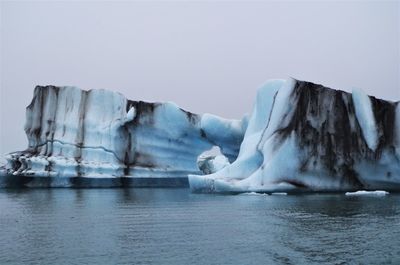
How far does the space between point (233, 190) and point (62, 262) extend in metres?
10.2

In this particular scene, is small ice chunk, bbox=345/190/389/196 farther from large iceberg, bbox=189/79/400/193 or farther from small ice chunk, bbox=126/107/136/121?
small ice chunk, bbox=126/107/136/121

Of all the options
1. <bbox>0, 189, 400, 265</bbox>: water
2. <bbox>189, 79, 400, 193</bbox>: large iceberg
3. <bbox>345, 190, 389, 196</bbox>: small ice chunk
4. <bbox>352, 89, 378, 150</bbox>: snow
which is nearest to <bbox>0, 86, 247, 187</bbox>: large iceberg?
<bbox>189, 79, 400, 193</bbox>: large iceberg

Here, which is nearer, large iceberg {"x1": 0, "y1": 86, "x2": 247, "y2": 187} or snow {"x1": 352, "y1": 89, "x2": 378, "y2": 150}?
snow {"x1": 352, "y1": 89, "x2": 378, "y2": 150}

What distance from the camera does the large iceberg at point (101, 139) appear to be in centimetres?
2191

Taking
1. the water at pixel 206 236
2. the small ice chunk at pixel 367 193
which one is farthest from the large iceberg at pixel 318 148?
the water at pixel 206 236

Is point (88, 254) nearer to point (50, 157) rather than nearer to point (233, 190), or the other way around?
point (233, 190)

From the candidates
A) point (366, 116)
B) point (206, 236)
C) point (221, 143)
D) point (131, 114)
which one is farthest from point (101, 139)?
point (206, 236)

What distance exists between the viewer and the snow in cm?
1566

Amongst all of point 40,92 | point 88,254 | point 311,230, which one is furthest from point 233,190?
point 40,92

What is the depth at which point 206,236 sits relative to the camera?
666cm

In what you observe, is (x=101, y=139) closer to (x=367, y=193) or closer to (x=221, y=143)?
(x=221, y=143)

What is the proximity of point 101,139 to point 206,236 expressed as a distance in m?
17.0

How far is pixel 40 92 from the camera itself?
23.1 meters

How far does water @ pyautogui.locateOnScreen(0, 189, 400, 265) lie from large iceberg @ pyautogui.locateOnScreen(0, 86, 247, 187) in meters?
12.1
